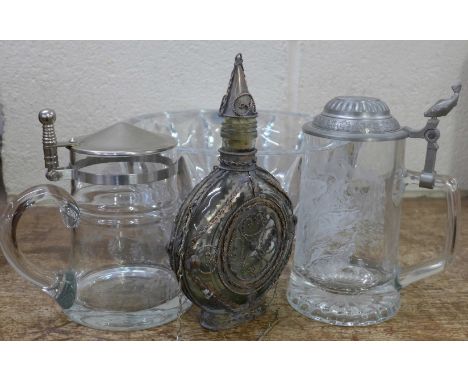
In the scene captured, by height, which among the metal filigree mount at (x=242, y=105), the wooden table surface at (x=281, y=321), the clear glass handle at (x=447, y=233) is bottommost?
the wooden table surface at (x=281, y=321)

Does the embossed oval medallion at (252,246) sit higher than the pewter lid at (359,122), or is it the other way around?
the pewter lid at (359,122)

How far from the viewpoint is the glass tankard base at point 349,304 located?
687 millimetres

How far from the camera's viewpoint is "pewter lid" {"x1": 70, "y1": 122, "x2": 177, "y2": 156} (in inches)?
24.5

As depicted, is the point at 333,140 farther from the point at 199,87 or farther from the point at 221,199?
the point at 199,87

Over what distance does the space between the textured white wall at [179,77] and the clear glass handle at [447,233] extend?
48 centimetres

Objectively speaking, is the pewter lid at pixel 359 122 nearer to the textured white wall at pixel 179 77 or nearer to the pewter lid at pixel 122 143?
the pewter lid at pixel 122 143

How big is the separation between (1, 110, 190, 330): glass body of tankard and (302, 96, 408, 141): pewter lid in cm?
20

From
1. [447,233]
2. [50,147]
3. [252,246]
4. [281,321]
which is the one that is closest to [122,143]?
[50,147]

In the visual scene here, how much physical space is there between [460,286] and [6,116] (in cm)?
91

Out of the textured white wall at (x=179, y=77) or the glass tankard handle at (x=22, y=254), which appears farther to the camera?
the textured white wall at (x=179, y=77)

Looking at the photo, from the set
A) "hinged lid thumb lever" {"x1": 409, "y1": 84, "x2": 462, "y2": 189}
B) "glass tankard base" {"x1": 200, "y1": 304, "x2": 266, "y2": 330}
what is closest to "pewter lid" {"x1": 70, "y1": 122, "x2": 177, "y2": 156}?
"glass tankard base" {"x1": 200, "y1": 304, "x2": 266, "y2": 330}

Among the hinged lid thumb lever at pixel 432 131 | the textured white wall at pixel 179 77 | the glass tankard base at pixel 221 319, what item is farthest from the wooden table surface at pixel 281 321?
the textured white wall at pixel 179 77

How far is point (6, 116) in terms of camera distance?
3.64ft

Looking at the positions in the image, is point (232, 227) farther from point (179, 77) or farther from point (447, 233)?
point (179, 77)
